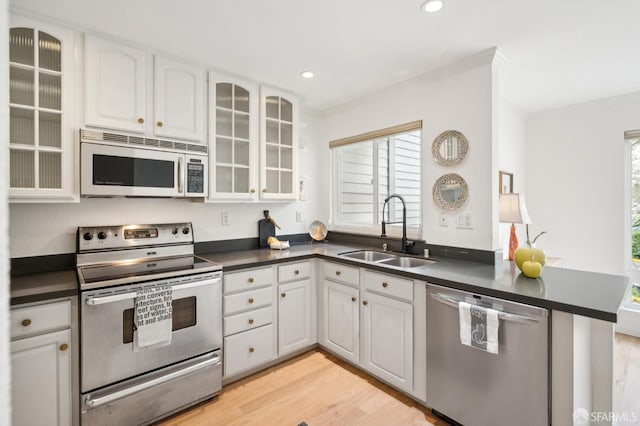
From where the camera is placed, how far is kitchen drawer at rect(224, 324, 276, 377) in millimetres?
2275

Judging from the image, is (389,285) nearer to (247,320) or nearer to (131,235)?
(247,320)

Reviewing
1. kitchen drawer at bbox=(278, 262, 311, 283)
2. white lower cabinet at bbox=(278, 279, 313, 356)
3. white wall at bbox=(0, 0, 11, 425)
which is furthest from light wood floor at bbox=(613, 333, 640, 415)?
white wall at bbox=(0, 0, 11, 425)

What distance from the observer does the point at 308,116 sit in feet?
11.8

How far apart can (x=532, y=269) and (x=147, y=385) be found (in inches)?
94.3

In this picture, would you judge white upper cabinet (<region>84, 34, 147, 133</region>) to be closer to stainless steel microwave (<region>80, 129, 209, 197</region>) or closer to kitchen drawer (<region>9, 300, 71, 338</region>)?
stainless steel microwave (<region>80, 129, 209, 197</region>)

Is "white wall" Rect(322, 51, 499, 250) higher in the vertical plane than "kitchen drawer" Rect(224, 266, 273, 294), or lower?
higher

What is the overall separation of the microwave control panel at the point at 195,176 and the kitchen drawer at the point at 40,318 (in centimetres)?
106

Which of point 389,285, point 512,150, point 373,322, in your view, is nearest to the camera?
point 389,285

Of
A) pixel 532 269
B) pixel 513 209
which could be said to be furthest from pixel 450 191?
pixel 532 269

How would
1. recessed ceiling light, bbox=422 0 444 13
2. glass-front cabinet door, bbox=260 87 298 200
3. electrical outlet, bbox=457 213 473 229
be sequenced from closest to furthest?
recessed ceiling light, bbox=422 0 444 13, electrical outlet, bbox=457 213 473 229, glass-front cabinet door, bbox=260 87 298 200

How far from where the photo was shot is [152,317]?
6.13 ft

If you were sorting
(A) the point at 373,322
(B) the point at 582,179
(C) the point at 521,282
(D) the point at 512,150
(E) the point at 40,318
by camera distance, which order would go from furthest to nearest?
(D) the point at 512,150 < (B) the point at 582,179 < (A) the point at 373,322 < (C) the point at 521,282 < (E) the point at 40,318

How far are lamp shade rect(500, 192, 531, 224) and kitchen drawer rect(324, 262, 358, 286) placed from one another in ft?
4.09

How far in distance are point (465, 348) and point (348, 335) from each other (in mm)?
968
